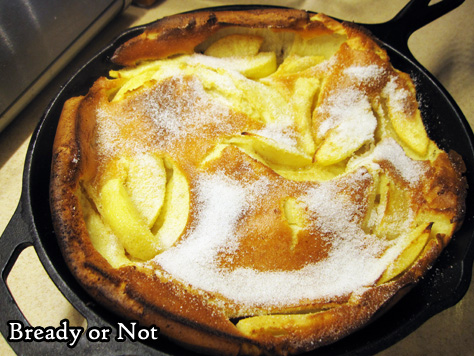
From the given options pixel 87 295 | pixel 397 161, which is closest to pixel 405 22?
pixel 397 161

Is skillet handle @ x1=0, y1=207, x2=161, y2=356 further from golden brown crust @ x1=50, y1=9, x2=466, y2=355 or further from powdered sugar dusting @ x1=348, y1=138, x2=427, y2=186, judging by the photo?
powdered sugar dusting @ x1=348, y1=138, x2=427, y2=186

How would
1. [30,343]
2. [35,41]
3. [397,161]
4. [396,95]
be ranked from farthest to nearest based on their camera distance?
[35,41], [396,95], [397,161], [30,343]

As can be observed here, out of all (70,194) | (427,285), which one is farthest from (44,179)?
(427,285)

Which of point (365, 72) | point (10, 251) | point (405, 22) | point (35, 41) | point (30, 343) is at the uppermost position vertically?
point (35, 41)

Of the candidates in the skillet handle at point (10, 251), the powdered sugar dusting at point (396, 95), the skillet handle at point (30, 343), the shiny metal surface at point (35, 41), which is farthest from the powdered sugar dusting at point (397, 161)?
the shiny metal surface at point (35, 41)

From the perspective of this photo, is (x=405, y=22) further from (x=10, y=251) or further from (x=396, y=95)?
(x=10, y=251)
